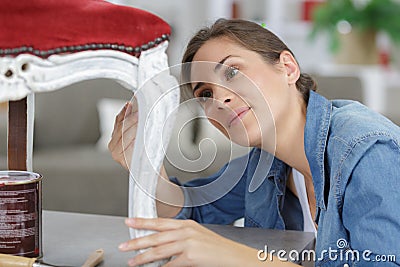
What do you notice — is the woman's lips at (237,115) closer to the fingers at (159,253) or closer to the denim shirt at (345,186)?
the denim shirt at (345,186)

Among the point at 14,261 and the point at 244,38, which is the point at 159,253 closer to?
the point at 14,261

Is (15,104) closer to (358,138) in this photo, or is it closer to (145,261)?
(145,261)

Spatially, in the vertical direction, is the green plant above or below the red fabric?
below

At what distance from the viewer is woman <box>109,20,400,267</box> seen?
936 mm

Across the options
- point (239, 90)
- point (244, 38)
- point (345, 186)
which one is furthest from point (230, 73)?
point (345, 186)

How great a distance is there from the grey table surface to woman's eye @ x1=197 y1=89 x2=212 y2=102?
0.81 feet

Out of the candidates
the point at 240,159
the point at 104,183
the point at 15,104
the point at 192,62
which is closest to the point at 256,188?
the point at 240,159

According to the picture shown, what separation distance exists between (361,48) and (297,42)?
2.36ft

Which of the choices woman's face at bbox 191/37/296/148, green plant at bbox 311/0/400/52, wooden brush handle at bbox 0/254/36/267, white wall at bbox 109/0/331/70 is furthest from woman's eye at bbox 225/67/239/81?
white wall at bbox 109/0/331/70

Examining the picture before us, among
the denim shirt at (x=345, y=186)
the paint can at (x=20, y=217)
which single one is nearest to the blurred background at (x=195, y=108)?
the denim shirt at (x=345, y=186)

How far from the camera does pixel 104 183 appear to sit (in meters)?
3.11

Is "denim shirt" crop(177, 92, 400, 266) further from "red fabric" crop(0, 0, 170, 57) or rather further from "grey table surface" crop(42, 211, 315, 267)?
"red fabric" crop(0, 0, 170, 57)

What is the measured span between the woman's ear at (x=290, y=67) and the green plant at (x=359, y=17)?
11.0 ft

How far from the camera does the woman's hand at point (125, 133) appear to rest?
3.50ft
